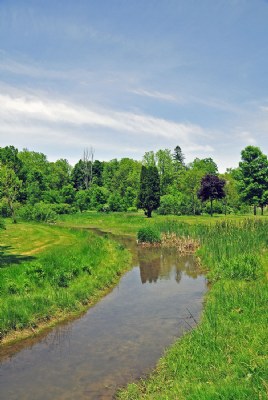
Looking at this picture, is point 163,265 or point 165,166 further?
point 165,166

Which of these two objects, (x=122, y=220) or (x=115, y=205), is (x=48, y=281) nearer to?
(x=122, y=220)

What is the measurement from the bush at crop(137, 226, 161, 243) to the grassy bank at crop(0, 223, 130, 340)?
25.4ft

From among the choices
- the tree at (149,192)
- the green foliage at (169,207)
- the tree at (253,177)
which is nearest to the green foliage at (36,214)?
the tree at (149,192)

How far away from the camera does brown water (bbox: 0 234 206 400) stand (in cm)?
1156

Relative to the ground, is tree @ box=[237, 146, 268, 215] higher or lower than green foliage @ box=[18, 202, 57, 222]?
higher

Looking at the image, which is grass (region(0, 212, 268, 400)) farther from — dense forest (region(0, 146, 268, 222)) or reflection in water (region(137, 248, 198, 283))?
dense forest (region(0, 146, 268, 222))

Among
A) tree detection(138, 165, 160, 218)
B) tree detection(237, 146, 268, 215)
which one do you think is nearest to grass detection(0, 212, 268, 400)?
tree detection(138, 165, 160, 218)

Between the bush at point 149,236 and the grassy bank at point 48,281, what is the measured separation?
774cm

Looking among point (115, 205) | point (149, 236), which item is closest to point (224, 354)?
point (149, 236)

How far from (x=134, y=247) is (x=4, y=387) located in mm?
26998

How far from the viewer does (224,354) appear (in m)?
11.3

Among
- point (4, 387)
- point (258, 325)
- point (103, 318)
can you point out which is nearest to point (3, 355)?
point (4, 387)

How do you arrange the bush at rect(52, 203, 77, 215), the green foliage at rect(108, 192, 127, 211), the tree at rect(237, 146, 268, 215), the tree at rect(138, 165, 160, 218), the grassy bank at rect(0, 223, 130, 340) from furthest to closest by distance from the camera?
the green foliage at rect(108, 192, 127, 211) → the bush at rect(52, 203, 77, 215) → the tree at rect(237, 146, 268, 215) → the tree at rect(138, 165, 160, 218) → the grassy bank at rect(0, 223, 130, 340)

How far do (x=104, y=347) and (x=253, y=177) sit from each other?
54604mm
